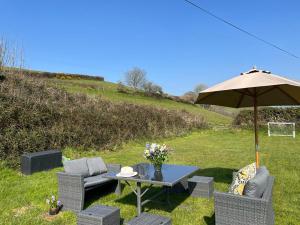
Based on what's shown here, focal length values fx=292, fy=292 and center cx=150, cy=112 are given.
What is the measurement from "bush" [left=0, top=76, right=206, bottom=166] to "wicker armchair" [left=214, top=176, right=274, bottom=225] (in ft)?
23.4

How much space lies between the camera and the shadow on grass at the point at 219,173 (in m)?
7.67

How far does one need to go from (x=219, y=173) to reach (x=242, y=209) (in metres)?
4.70

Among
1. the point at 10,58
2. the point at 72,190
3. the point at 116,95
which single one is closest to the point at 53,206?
the point at 72,190

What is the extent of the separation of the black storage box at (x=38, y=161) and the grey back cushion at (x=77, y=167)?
2697mm

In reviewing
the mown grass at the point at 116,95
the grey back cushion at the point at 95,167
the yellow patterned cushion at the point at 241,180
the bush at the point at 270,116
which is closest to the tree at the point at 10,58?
the mown grass at the point at 116,95

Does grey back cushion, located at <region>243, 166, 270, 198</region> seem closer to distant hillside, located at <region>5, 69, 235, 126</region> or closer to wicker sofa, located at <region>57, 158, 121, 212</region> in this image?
wicker sofa, located at <region>57, 158, 121, 212</region>

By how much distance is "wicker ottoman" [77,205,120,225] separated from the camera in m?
4.16

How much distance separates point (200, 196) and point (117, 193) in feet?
5.89

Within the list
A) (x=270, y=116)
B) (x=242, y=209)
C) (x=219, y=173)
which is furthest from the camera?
(x=270, y=116)

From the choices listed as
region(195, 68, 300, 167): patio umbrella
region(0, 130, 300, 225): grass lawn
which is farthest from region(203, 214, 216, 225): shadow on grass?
region(195, 68, 300, 167): patio umbrella

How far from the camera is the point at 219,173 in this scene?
851 cm

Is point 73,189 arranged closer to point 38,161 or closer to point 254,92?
point 38,161

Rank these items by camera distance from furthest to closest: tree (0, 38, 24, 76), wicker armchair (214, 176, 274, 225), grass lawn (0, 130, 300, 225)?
tree (0, 38, 24, 76), grass lawn (0, 130, 300, 225), wicker armchair (214, 176, 274, 225)

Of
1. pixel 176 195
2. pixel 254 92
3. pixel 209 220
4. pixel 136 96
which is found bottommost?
pixel 209 220
